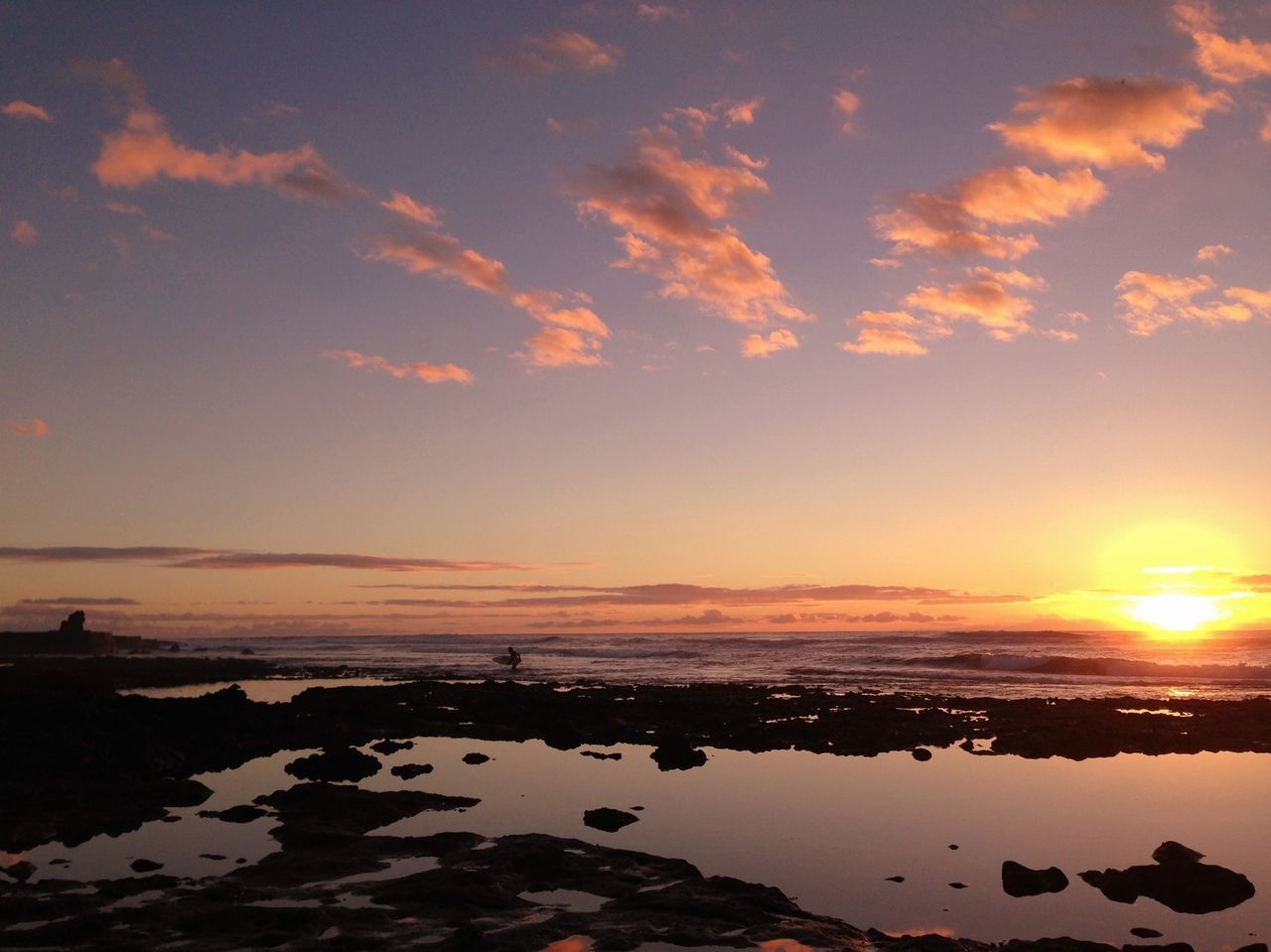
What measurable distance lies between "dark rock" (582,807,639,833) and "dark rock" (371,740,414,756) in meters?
9.78

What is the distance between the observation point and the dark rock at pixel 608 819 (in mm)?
15825

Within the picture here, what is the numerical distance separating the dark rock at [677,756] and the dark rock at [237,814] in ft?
32.0

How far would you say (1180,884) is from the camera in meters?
11.9

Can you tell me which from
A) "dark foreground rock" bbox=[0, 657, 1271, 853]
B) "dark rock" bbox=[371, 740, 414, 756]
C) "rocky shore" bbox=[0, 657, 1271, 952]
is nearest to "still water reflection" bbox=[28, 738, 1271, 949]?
"dark rock" bbox=[371, 740, 414, 756]

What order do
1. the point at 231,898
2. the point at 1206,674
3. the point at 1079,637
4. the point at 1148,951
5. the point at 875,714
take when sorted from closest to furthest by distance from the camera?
the point at 1148,951
the point at 231,898
the point at 875,714
the point at 1206,674
the point at 1079,637

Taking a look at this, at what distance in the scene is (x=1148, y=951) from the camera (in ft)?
32.0

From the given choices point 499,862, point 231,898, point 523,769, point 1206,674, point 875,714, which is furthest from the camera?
point 1206,674

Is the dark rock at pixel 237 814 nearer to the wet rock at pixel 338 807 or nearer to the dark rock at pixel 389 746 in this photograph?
the wet rock at pixel 338 807

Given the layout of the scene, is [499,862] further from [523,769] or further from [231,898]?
[523,769]

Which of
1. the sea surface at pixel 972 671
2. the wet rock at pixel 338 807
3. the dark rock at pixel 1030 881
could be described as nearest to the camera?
the dark rock at pixel 1030 881

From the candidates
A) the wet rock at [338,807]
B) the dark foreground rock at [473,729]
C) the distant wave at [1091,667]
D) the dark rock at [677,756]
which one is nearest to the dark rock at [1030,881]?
the wet rock at [338,807]

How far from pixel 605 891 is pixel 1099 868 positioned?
7.59 metres

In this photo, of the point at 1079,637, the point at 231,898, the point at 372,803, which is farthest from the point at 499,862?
the point at 1079,637

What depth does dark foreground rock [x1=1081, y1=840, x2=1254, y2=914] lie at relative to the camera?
1162 cm
